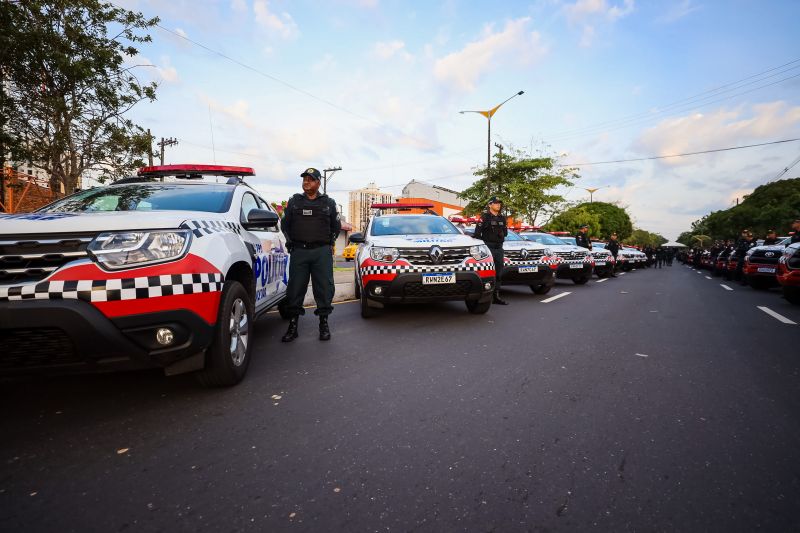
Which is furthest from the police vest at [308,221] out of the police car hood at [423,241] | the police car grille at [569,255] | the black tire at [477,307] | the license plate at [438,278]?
the police car grille at [569,255]

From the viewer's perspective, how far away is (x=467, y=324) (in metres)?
5.33

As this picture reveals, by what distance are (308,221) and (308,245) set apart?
262 millimetres

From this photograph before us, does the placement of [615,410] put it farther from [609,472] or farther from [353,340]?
[353,340]

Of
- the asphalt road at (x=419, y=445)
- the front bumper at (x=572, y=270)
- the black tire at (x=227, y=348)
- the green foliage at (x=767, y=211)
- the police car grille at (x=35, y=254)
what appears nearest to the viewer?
the asphalt road at (x=419, y=445)

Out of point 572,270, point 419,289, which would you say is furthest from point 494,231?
point 572,270

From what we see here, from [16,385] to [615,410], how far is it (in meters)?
4.17

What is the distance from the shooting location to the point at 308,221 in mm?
4555

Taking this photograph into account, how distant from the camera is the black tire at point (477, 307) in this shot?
5871mm

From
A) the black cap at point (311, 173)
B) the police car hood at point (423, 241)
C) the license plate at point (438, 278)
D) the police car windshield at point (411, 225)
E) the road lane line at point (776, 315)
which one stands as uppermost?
the black cap at point (311, 173)

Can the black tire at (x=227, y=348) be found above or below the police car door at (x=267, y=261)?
below

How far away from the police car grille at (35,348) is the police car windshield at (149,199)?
1378 mm

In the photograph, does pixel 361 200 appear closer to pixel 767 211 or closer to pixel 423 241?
pixel 767 211

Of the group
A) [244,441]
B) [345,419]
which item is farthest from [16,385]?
[345,419]

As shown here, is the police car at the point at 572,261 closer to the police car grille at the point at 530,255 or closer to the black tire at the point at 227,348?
the police car grille at the point at 530,255
